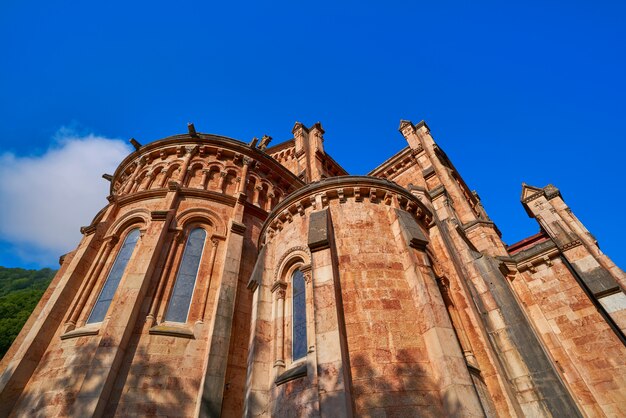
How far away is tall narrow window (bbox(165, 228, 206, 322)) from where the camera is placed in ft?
35.6

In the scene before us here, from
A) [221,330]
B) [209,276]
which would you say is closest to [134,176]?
[209,276]

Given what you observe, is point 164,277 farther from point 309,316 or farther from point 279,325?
point 309,316

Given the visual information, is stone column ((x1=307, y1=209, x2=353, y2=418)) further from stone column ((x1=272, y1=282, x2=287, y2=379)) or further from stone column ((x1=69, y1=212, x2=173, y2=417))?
stone column ((x1=69, y1=212, x2=173, y2=417))

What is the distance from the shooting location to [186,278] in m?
11.7

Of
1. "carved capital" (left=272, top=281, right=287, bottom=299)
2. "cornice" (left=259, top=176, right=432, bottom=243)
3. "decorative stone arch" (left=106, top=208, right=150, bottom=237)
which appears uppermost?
"decorative stone arch" (left=106, top=208, right=150, bottom=237)

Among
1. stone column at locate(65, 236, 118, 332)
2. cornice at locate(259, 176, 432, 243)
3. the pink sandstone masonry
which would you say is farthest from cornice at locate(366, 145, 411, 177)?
stone column at locate(65, 236, 118, 332)

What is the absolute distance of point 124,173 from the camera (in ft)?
55.2

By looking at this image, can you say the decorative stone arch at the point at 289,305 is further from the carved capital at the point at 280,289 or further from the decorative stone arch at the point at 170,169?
the decorative stone arch at the point at 170,169

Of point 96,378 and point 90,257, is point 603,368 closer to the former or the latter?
point 96,378

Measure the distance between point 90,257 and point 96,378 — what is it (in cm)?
519

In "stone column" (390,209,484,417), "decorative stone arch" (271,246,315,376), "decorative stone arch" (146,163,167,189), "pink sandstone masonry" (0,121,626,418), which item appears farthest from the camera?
"decorative stone arch" (146,163,167,189)

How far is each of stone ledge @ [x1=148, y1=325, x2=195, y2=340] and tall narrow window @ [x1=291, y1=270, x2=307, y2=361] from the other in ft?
11.4

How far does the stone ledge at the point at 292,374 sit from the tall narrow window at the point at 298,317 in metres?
0.55

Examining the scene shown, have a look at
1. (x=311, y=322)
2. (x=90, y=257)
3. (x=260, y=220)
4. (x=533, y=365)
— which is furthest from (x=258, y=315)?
(x=533, y=365)
